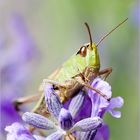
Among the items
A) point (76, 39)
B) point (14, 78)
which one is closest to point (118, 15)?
point (76, 39)

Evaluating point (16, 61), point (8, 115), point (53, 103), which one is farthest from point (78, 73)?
point (16, 61)

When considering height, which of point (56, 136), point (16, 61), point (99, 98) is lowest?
point (56, 136)

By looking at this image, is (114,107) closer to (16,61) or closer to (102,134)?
(102,134)

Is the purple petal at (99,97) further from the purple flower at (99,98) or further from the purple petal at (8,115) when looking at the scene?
the purple petal at (8,115)

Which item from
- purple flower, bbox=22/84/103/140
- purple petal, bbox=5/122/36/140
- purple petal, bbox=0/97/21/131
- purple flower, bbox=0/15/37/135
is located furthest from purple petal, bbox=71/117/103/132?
purple flower, bbox=0/15/37/135

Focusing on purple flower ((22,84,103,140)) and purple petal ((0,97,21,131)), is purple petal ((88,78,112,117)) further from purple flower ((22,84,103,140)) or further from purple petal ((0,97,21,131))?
purple petal ((0,97,21,131))
